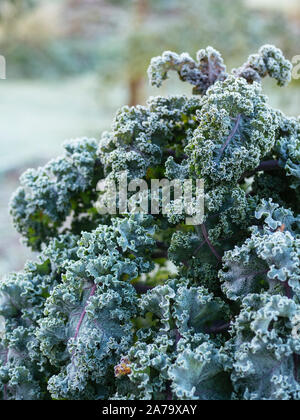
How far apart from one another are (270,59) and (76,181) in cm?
80

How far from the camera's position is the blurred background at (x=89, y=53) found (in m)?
5.62

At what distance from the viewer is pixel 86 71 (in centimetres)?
1180

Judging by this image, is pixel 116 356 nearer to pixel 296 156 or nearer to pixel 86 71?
pixel 296 156

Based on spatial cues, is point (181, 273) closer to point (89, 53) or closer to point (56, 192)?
point (56, 192)

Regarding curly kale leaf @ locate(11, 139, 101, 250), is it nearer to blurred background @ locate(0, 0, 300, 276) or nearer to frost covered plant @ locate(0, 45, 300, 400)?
frost covered plant @ locate(0, 45, 300, 400)

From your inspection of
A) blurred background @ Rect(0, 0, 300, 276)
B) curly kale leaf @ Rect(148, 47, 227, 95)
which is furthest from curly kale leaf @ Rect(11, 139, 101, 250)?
blurred background @ Rect(0, 0, 300, 276)

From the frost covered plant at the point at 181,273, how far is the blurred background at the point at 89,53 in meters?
1.61

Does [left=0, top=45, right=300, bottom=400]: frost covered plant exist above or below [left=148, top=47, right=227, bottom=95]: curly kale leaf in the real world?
below

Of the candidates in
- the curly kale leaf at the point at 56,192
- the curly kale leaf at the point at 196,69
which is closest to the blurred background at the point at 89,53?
the curly kale leaf at the point at 56,192

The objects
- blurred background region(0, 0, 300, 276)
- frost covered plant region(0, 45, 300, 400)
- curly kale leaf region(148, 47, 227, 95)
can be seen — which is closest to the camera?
frost covered plant region(0, 45, 300, 400)

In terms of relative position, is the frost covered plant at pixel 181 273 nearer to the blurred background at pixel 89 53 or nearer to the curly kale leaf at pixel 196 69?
the curly kale leaf at pixel 196 69

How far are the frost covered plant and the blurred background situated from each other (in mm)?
1614

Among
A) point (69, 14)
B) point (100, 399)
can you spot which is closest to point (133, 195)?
point (100, 399)

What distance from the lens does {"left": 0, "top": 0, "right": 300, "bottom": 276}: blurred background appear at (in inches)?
221
